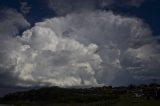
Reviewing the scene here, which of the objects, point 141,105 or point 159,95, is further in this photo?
point 159,95

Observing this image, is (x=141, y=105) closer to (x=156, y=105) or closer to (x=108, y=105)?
(x=156, y=105)

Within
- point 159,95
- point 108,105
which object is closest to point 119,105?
point 108,105

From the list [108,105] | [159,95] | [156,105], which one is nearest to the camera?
[156,105]

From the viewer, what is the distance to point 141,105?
135000 mm

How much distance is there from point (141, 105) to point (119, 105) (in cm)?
1005

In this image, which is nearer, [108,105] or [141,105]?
[141,105]

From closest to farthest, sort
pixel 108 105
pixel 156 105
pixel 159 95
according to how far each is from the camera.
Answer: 1. pixel 156 105
2. pixel 108 105
3. pixel 159 95

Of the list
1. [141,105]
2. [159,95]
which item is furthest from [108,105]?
[159,95]

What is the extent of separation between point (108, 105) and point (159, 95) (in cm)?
4540

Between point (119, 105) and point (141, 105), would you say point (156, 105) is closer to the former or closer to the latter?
point (141, 105)

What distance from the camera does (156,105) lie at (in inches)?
5290

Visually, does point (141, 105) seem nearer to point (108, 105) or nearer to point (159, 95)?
point (108, 105)

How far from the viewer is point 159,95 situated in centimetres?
18238

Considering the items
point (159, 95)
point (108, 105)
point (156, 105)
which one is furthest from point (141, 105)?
point (159, 95)
